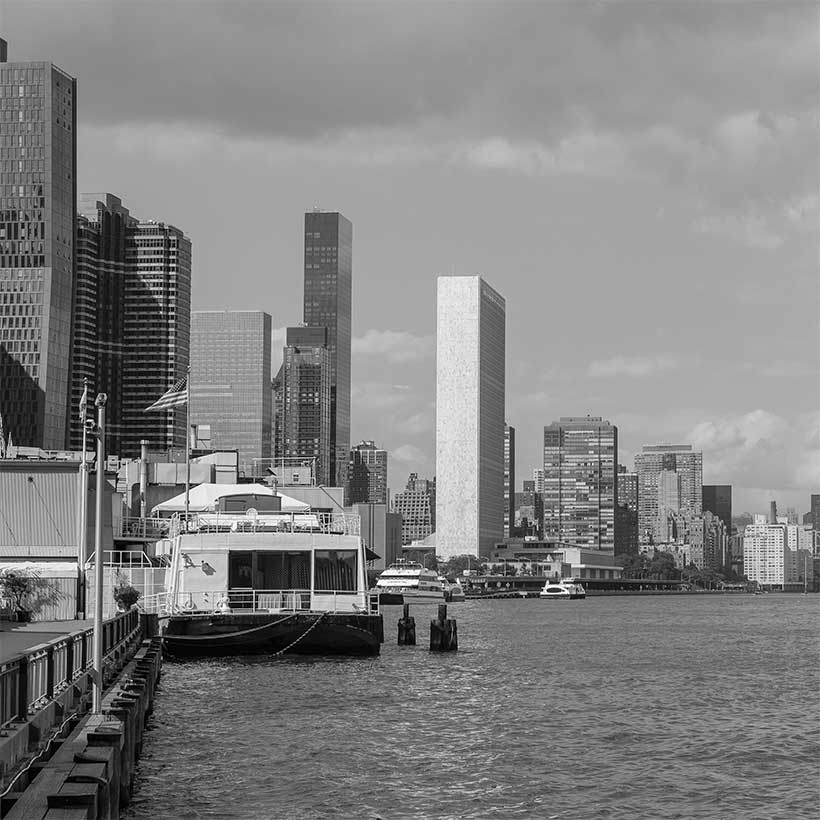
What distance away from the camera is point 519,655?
78.1 m

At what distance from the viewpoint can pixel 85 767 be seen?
21438mm

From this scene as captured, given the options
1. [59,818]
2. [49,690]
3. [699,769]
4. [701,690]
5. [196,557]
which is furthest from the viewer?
[196,557]

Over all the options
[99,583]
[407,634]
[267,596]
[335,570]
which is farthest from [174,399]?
[99,583]

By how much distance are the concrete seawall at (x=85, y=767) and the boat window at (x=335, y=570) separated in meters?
29.0

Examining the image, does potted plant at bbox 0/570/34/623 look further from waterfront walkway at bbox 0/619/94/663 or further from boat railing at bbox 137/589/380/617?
boat railing at bbox 137/589/380/617

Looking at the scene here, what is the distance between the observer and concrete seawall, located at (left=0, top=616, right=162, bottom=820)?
19031 millimetres

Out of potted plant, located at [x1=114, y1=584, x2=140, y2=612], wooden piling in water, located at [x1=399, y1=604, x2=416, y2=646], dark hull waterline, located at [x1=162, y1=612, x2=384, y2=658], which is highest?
potted plant, located at [x1=114, y1=584, x2=140, y2=612]

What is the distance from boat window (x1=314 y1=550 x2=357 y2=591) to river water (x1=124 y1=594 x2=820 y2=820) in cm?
356

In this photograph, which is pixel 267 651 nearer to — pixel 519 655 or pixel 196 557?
pixel 196 557

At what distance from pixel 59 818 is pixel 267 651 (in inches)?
1699

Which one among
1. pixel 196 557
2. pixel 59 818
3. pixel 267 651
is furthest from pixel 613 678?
pixel 59 818

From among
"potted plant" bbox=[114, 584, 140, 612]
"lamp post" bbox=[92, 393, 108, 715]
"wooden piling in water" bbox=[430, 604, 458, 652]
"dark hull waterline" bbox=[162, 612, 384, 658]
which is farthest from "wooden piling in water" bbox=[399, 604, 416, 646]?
"lamp post" bbox=[92, 393, 108, 715]

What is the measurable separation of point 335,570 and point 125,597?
1165 centimetres

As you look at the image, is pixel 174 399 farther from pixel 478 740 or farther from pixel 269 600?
pixel 478 740
